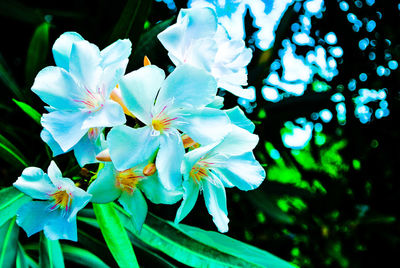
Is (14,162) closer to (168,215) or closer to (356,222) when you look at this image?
(168,215)

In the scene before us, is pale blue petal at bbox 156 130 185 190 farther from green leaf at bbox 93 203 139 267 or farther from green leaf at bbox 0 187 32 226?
green leaf at bbox 0 187 32 226

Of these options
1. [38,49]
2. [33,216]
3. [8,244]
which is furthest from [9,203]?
[38,49]

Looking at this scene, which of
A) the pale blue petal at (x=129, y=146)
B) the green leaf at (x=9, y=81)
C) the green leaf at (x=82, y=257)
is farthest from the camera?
the green leaf at (x=9, y=81)

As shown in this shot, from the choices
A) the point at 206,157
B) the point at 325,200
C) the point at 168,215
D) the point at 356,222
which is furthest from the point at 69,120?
the point at 356,222

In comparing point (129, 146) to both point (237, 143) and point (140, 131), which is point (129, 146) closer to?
point (140, 131)

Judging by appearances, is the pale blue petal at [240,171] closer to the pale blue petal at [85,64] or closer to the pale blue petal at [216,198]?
the pale blue petal at [216,198]

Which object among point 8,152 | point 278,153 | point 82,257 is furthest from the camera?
point 278,153

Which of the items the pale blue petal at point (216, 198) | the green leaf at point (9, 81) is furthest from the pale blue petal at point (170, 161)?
the green leaf at point (9, 81)
